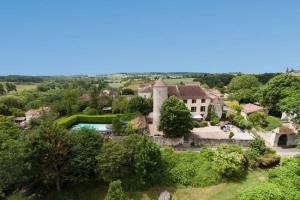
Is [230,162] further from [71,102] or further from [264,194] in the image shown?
[71,102]

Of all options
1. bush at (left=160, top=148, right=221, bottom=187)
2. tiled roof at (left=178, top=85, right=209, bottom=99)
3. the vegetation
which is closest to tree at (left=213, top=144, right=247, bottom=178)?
bush at (left=160, top=148, right=221, bottom=187)

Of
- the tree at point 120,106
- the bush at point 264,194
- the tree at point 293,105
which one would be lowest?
the bush at point 264,194

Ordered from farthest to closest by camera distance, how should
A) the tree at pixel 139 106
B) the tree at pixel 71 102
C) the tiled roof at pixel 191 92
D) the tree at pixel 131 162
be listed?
the tree at pixel 71 102, the tree at pixel 139 106, the tiled roof at pixel 191 92, the tree at pixel 131 162

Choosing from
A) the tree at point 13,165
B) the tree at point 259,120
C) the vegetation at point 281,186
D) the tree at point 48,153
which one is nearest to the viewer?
the vegetation at point 281,186

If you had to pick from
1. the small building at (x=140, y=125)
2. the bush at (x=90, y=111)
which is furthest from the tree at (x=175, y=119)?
the bush at (x=90, y=111)

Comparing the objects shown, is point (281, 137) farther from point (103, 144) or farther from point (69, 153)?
point (69, 153)

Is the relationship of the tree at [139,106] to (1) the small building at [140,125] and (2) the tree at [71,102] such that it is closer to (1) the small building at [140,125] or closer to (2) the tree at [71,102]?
(1) the small building at [140,125]

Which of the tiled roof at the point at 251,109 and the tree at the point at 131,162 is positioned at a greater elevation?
the tiled roof at the point at 251,109
